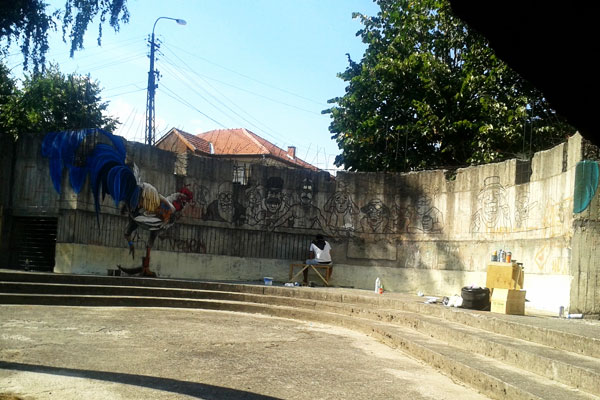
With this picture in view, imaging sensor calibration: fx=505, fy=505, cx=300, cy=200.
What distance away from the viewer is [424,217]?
48.8 feet

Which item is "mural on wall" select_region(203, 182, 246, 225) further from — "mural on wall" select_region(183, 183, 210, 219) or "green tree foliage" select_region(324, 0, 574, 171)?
"green tree foliage" select_region(324, 0, 574, 171)

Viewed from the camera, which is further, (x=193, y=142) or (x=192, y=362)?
(x=193, y=142)

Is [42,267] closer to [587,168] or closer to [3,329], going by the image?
[3,329]

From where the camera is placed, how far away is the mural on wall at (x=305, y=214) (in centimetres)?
1616

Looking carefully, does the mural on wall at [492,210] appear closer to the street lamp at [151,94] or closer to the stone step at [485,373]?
the stone step at [485,373]

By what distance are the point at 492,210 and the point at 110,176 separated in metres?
10.1

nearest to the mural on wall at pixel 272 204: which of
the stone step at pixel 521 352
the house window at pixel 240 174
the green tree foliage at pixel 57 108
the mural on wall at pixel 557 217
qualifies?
the house window at pixel 240 174

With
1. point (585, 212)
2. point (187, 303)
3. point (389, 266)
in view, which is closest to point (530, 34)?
point (585, 212)

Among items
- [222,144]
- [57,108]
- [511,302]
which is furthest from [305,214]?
[222,144]

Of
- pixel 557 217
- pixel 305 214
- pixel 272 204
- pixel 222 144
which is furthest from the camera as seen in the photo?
pixel 222 144

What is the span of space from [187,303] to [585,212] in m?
8.57

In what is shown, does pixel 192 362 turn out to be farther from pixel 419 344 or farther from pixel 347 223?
pixel 347 223

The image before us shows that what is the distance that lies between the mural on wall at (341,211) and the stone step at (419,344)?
456 cm

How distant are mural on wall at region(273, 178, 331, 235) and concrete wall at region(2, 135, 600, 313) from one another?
0.03 m
